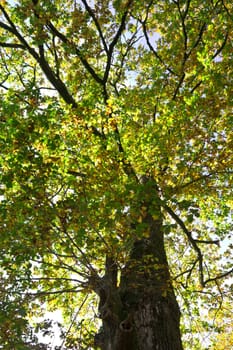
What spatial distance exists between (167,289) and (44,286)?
2.85 meters

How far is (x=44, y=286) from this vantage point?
7.41 m

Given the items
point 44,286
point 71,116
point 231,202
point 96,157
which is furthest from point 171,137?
point 231,202

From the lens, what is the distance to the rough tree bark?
5586 millimetres

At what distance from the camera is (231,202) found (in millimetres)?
11375

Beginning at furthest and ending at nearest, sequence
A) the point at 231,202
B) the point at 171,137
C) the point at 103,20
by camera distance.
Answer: the point at 231,202, the point at 103,20, the point at 171,137

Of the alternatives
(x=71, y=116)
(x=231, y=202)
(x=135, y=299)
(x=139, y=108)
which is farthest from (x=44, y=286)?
(x=231, y=202)

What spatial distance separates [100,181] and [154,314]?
101 inches

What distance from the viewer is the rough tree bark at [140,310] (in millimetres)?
5586

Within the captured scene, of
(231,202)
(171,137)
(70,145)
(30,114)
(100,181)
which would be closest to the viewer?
(30,114)

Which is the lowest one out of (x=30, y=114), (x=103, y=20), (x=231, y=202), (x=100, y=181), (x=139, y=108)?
(x=100, y=181)

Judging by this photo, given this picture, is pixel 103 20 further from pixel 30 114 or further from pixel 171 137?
pixel 30 114

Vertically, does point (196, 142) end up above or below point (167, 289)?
above

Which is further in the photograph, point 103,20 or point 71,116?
point 103,20

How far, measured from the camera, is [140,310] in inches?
237
